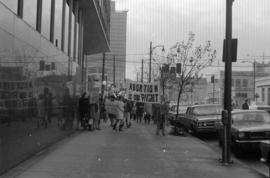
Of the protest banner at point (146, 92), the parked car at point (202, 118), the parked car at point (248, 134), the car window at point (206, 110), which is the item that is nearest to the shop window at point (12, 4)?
the parked car at point (248, 134)

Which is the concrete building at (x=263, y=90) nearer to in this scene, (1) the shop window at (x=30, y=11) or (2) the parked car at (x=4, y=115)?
(1) the shop window at (x=30, y=11)

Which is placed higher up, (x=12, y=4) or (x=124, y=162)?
(x=12, y=4)

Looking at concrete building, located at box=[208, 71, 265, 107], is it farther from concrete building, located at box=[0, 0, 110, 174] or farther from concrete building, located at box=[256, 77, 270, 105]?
concrete building, located at box=[0, 0, 110, 174]

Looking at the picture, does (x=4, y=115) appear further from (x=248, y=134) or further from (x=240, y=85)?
(x=240, y=85)

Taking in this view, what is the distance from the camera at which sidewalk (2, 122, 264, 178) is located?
9680 millimetres

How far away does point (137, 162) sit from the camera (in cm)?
1137

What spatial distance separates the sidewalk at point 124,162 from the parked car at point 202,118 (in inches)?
194

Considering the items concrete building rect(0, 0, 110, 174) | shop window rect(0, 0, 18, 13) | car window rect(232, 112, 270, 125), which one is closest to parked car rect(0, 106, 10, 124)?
concrete building rect(0, 0, 110, 174)

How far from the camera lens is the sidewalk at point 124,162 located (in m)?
9.68

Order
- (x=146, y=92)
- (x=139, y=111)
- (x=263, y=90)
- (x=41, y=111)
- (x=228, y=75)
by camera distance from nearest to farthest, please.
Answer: (x=228, y=75)
(x=41, y=111)
(x=146, y=92)
(x=139, y=111)
(x=263, y=90)

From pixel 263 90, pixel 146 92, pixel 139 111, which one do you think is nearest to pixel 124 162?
pixel 146 92

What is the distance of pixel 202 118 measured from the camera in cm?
2058

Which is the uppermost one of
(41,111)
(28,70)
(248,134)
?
(28,70)

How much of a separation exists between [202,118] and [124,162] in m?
9.84
